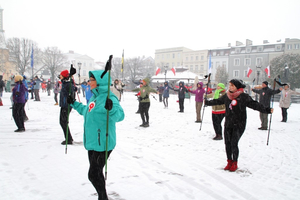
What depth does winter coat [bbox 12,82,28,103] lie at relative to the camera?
699 cm

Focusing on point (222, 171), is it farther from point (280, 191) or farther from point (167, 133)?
point (167, 133)

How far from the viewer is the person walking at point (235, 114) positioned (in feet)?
14.1

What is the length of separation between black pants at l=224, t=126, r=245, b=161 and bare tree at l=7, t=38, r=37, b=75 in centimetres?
5024

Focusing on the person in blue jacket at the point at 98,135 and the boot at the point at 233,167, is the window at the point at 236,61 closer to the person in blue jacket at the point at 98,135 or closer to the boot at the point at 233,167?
the boot at the point at 233,167

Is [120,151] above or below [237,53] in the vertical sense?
below

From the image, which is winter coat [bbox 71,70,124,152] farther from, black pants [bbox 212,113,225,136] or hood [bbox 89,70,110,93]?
black pants [bbox 212,113,225,136]

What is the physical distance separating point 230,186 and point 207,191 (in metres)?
0.52

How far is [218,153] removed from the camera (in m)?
5.69

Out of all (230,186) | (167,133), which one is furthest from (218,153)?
(167,133)

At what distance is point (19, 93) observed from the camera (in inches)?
277

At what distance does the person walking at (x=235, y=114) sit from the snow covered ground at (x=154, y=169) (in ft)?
1.51

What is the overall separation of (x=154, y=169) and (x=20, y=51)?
5248 cm

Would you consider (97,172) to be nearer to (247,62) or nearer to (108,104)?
(108,104)

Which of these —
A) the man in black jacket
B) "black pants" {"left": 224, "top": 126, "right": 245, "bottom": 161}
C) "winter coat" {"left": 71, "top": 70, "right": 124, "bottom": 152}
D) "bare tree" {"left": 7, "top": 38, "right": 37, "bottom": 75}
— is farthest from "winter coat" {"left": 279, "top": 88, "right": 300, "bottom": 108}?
"bare tree" {"left": 7, "top": 38, "right": 37, "bottom": 75}
